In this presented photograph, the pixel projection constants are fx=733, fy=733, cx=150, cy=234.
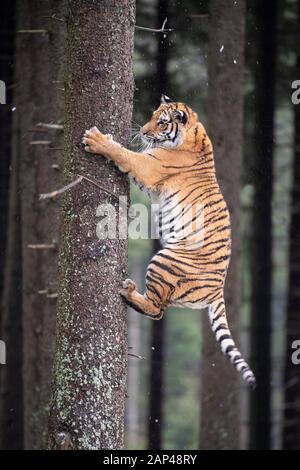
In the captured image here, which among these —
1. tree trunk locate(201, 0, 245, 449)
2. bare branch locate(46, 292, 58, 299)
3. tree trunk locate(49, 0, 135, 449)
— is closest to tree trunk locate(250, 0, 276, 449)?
tree trunk locate(201, 0, 245, 449)

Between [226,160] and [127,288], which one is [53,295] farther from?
[226,160]

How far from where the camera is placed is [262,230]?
40.1 feet

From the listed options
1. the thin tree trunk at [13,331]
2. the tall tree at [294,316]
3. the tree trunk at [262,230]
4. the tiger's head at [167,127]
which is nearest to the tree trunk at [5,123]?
the thin tree trunk at [13,331]

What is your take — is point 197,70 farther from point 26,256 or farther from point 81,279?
point 81,279

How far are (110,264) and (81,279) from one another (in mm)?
244

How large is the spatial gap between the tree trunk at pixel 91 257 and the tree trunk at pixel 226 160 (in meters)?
3.88

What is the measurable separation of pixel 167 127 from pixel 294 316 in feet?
21.8

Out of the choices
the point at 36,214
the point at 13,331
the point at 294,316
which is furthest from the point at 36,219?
the point at 294,316

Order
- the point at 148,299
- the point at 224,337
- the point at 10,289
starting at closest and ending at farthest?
the point at 148,299, the point at 224,337, the point at 10,289

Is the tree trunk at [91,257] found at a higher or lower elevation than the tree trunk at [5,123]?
lower

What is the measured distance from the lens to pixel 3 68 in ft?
39.4

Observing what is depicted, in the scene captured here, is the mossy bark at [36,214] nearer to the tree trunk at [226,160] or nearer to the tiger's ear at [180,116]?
the tree trunk at [226,160]

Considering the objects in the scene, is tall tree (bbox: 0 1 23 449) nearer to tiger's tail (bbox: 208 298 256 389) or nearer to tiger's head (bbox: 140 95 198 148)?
tiger's head (bbox: 140 95 198 148)

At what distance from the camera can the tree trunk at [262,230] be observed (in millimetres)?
10992
